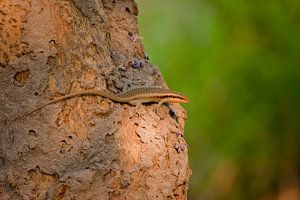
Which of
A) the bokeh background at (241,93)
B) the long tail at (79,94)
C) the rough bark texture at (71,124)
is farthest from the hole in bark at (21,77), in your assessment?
the bokeh background at (241,93)

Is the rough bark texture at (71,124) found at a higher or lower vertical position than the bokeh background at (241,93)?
lower

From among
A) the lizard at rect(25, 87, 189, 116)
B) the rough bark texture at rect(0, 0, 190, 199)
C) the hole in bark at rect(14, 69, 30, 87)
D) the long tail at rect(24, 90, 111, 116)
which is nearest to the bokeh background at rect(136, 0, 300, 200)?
the lizard at rect(25, 87, 189, 116)

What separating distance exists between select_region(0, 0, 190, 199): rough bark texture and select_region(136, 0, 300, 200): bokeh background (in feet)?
27.6

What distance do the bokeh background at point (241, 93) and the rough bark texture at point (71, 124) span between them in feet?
27.6

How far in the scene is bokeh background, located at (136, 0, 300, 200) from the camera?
40.3ft

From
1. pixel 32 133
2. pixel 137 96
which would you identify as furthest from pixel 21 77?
pixel 137 96

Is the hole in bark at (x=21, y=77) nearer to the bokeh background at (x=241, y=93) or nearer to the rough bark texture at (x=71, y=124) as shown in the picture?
the rough bark texture at (x=71, y=124)

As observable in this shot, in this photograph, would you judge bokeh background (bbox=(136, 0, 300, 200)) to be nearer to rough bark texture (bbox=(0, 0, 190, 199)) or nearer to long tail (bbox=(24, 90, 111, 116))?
rough bark texture (bbox=(0, 0, 190, 199))

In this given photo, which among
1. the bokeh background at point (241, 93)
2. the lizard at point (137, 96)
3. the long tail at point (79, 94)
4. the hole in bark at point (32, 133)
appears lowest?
the hole in bark at point (32, 133)

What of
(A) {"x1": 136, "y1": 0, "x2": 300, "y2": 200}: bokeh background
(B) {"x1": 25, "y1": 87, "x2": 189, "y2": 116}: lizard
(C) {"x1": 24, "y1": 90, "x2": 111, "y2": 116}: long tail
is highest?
(A) {"x1": 136, "y1": 0, "x2": 300, "y2": 200}: bokeh background

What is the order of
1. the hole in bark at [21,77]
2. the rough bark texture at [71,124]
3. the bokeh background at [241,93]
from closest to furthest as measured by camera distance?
the rough bark texture at [71,124] → the hole in bark at [21,77] → the bokeh background at [241,93]

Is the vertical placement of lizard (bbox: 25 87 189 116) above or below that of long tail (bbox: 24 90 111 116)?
above

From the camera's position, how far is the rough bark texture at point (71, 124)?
3582 mm

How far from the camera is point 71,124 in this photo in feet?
12.2
